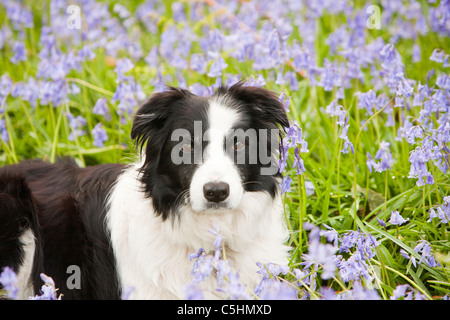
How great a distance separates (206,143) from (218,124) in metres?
0.16

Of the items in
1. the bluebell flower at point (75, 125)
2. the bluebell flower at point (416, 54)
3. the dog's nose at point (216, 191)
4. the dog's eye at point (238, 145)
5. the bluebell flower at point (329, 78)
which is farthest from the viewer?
the bluebell flower at point (416, 54)

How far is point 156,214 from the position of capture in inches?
149

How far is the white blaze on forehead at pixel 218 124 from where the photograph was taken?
3549 mm

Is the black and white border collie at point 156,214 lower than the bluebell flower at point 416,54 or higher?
lower

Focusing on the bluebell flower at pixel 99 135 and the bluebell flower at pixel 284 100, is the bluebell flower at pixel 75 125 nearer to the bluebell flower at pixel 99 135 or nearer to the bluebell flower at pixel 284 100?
the bluebell flower at pixel 99 135

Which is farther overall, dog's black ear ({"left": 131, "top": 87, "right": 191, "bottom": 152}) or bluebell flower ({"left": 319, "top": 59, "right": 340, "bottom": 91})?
bluebell flower ({"left": 319, "top": 59, "right": 340, "bottom": 91})

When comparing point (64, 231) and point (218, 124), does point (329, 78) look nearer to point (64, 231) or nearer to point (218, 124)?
point (218, 124)

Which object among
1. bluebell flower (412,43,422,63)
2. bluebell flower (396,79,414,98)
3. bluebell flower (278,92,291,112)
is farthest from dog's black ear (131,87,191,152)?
bluebell flower (412,43,422,63)

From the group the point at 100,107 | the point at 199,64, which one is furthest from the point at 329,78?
the point at 100,107

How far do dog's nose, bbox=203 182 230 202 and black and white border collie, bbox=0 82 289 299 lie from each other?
0.53 ft

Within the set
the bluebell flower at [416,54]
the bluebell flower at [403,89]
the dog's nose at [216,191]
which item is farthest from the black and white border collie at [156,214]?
the bluebell flower at [416,54]

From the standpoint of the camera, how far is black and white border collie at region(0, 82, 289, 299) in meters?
3.70

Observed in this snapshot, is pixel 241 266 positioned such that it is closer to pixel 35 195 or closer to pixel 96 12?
pixel 35 195

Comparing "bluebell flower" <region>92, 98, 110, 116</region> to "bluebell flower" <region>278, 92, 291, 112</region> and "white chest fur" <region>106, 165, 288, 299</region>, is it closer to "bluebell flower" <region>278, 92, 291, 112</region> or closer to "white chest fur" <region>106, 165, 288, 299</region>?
"white chest fur" <region>106, 165, 288, 299</region>
